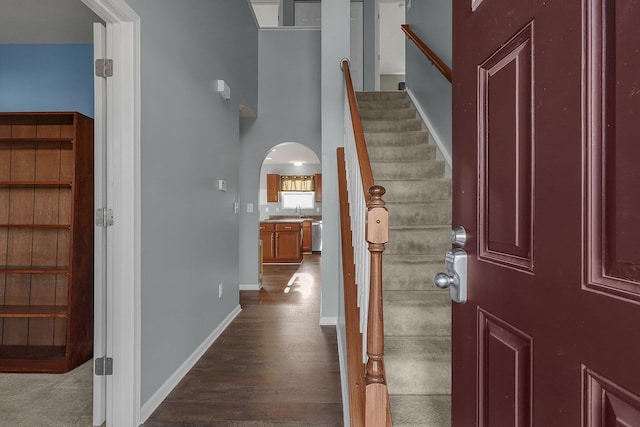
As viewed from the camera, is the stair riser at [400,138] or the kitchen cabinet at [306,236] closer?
the stair riser at [400,138]

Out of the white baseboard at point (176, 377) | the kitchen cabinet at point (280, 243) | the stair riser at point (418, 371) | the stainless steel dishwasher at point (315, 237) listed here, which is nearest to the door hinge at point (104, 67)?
the white baseboard at point (176, 377)

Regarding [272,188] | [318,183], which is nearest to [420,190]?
[318,183]

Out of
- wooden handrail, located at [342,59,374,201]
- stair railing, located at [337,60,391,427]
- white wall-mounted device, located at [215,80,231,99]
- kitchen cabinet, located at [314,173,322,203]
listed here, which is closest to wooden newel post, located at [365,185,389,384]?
stair railing, located at [337,60,391,427]

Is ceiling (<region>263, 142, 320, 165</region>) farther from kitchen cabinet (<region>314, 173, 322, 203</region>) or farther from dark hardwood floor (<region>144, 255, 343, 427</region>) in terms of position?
dark hardwood floor (<region>144, 255, 343, 427</region>)

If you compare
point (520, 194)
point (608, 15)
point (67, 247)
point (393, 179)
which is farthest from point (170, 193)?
point (608, 15)

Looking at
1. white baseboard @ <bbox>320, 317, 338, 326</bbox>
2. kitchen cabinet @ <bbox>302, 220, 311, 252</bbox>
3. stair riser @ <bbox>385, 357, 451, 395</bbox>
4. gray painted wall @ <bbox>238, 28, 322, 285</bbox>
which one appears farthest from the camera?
kitchen cabinet @ <bbox>302, 220, 311, 252</bbox>

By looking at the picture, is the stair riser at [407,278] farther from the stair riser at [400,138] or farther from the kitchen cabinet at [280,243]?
the kitchen cabinet at [280,243]

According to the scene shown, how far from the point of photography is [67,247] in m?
2.80

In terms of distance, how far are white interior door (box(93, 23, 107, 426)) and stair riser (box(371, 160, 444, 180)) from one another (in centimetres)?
189

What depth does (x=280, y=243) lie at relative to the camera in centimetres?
750

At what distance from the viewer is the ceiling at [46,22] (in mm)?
2518

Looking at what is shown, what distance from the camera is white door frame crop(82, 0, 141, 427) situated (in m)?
1.80

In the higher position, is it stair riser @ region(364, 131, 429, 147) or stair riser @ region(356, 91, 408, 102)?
stair riser @ region(356, 91, 408, 102)

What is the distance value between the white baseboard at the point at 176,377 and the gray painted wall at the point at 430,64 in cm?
256
